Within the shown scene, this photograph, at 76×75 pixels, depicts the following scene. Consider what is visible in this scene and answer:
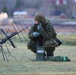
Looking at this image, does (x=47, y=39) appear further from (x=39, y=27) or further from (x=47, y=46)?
(x=39, y=27)

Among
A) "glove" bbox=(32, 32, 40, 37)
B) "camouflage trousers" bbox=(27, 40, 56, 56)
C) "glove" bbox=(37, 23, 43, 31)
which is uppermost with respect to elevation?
"glove" bbox=(37, 23, 43, 31)

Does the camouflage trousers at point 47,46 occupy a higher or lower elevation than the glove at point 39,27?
lower

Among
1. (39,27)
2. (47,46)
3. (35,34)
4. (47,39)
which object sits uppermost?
(39,27)

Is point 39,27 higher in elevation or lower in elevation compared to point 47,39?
higher

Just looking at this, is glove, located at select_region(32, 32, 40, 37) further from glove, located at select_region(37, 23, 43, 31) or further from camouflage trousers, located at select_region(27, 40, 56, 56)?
camouflage trousers, located at select_region(27, 40, 56, 56)

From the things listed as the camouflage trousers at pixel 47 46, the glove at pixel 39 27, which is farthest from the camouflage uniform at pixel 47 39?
the glove at pixel 39 27

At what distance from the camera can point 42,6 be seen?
1410 inches

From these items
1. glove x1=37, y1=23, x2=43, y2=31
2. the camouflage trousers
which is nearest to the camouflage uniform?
the camouflage trousers

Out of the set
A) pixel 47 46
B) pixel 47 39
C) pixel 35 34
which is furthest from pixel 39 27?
pixel 47 46

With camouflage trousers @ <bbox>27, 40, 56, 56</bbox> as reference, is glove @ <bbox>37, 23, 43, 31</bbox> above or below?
above

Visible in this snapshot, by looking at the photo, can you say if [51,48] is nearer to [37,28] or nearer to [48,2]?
[37,28]

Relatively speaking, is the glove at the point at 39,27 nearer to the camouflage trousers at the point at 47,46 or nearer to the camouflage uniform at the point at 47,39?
the camouflage uniform at the point at 47,39

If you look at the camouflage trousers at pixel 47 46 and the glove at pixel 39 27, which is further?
the camouflage trousers at pixel 47 46

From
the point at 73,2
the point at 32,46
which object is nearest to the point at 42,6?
the point at 73,2
